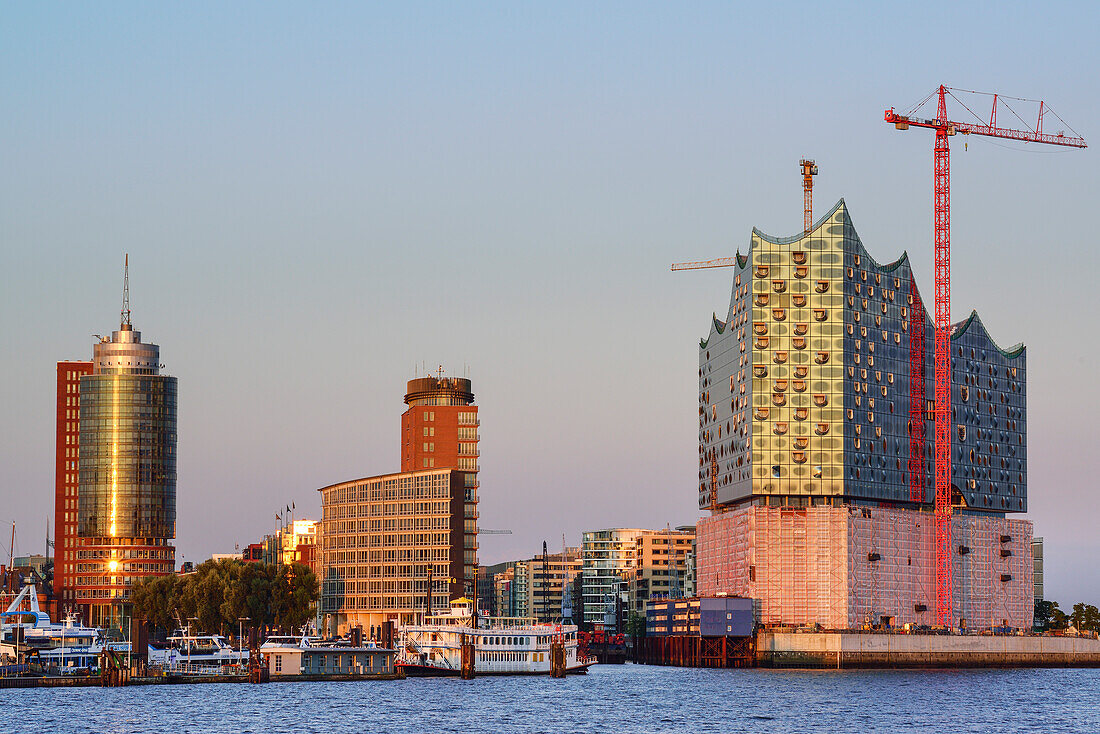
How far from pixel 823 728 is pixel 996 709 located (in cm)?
3281

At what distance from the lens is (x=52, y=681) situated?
192000mm

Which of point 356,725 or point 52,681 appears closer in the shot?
point 356,725

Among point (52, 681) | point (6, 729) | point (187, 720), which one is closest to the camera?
point (6, 729)

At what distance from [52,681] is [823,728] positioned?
86633mm

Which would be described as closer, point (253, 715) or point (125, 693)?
point (253, 715)

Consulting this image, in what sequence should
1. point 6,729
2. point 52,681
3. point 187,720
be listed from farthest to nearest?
point 52,681
point 187,720
point 6,729

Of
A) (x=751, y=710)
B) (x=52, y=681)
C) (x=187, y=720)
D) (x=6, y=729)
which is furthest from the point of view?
(x=52, y=681)

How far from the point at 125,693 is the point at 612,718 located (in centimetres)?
5893

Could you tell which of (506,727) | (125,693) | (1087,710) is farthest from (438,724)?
(1087,710)

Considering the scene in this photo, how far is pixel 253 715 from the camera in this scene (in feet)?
536

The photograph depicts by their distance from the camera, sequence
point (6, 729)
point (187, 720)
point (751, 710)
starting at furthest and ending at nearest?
point (751, 710) < point (187, 720) < point (6, 729)

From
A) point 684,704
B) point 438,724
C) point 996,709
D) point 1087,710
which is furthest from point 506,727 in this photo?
point 1087,710

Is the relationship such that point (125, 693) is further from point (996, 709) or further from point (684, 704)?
point (996, 709)

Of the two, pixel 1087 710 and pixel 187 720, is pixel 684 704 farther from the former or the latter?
pixel 187 720
